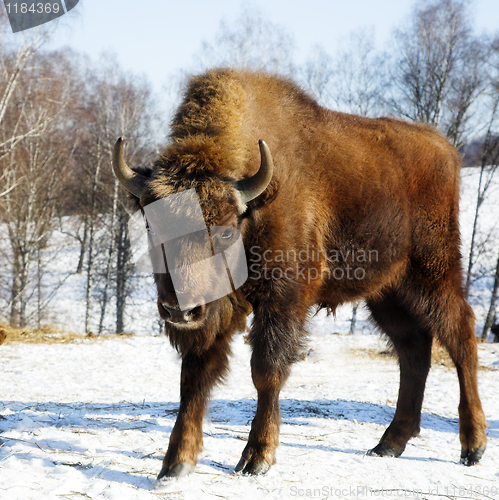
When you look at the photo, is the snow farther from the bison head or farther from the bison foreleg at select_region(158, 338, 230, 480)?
the bison head

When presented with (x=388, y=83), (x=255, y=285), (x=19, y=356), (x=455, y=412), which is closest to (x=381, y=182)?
(x=255, y=285)

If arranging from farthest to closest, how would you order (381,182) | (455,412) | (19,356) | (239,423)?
(19,356) → (455,412) → (239,423) → (381,182)

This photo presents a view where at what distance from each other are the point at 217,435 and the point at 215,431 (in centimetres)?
10

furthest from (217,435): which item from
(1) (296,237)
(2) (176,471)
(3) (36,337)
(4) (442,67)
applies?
(4) (442,67)

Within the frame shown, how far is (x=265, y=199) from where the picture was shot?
2.95 m

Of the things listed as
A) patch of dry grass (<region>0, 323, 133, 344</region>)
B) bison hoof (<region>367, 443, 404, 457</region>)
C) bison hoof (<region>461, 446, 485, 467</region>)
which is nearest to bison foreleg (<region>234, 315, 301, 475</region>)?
bison hoof (<region>367, 443, 404, 457</region>)

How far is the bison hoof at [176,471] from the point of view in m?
2.70

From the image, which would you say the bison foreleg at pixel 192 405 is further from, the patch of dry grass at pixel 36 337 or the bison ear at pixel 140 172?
the patch of dry grass at pixel 36 337

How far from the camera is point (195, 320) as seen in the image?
2518 mm

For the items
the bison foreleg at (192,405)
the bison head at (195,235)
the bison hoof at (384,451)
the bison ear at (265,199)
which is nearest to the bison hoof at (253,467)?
the bison foreleg at (192,405)

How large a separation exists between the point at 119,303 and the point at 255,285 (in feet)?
47.4

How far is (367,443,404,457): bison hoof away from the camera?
345 centimetres

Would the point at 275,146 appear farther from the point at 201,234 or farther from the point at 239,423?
the point at 239,423

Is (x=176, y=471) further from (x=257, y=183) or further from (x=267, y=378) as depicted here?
(x=257, y=183)
